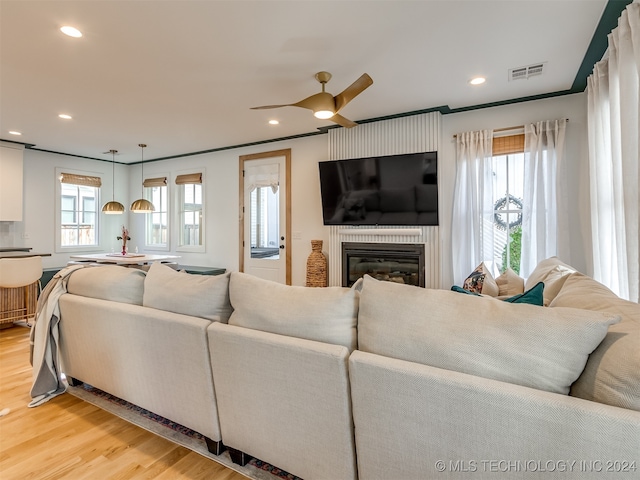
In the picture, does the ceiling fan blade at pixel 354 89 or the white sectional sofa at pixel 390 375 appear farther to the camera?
the ceiling fan blade at pixel 354 89

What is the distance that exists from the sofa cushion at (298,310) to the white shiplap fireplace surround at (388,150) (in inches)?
112

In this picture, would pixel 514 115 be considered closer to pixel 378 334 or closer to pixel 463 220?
pixel 463 220

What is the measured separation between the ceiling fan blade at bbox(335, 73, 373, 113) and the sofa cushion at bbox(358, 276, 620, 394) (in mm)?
1819

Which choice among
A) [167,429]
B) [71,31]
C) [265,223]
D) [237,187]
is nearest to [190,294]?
[167,429]

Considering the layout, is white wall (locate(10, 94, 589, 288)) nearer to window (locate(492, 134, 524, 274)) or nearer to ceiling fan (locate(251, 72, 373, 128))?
window (locate(492, 134, 524, 274))

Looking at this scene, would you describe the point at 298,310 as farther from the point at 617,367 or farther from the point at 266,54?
the point at 266,54

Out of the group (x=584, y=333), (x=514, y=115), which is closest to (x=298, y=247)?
(x=514, y=115)

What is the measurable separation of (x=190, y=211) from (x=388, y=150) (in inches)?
153

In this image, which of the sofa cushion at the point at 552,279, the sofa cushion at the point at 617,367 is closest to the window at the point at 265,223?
the sofa cushion at the point at 552,279

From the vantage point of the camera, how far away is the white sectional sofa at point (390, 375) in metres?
0.94

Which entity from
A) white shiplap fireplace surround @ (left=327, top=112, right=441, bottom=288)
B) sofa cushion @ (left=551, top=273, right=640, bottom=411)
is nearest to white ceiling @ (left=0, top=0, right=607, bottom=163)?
white shiplap fireplace surround @ (left=327, top=112, right=441, bottom=288)

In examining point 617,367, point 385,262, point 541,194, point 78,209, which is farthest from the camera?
point 78,209

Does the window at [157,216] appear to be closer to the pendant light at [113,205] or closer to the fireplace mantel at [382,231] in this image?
the pendant light at [113,205]

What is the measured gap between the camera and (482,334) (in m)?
1.08
